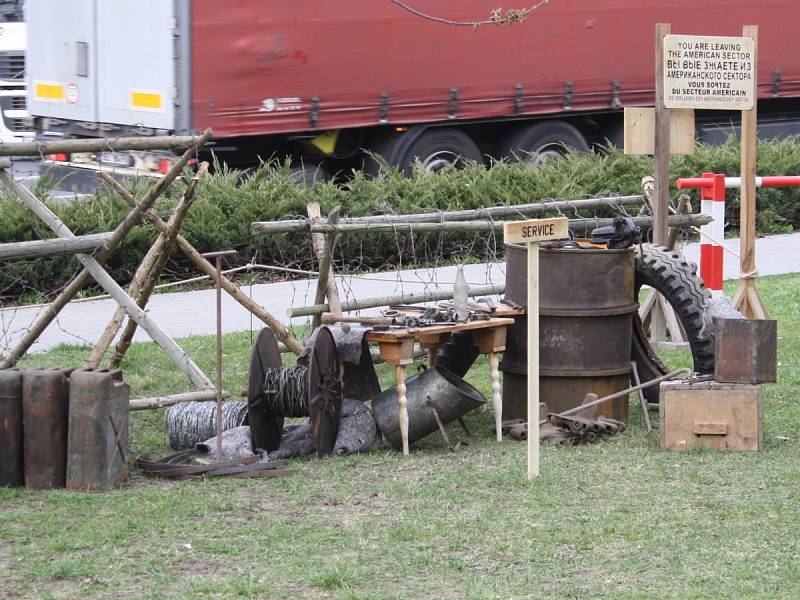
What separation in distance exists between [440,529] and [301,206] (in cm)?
861

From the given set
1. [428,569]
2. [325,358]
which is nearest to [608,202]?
[325,358]

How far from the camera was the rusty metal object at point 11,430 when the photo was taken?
6535mm

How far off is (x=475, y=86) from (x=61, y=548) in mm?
11830

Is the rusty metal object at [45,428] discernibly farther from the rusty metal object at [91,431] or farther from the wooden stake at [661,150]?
the wooden stake at [661,150]

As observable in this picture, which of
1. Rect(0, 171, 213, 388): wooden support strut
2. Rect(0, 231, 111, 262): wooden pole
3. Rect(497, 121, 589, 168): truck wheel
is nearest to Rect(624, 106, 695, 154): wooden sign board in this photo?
Rect(0, 171, 213, 388): wooden support strut

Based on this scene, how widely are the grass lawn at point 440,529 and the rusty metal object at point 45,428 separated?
0.41ft

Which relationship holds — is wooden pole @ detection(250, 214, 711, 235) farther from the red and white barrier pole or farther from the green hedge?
the green hedge

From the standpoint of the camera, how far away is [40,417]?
6.49 meters

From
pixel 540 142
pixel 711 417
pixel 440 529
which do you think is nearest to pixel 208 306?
pixel 711 417

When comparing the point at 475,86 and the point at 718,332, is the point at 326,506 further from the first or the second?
the point at 475,86

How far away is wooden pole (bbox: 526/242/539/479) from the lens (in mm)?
6422

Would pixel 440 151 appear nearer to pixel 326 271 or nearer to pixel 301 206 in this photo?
pixel 301 206

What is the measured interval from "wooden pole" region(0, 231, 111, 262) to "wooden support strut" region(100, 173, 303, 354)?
34cm

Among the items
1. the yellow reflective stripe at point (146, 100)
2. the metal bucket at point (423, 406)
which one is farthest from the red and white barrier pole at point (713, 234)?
the yellow reflective stripe at point (146, 100)
